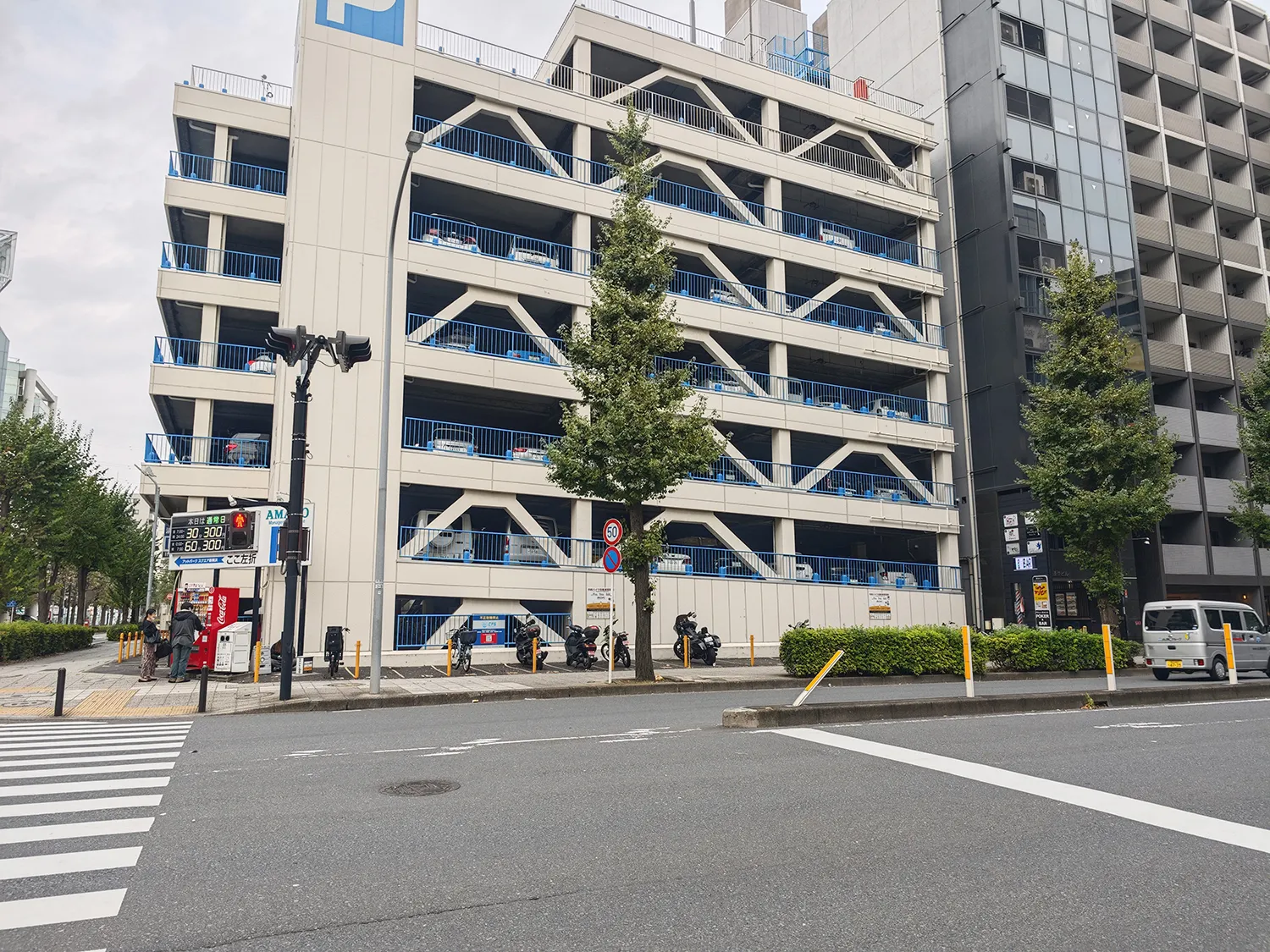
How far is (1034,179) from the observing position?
3791 centimetres

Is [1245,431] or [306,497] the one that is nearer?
[306,497]

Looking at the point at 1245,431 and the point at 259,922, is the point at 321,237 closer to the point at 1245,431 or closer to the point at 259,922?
the point at 259,922

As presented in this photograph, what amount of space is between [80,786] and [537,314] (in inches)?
1026

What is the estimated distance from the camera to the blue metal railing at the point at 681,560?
26.9m

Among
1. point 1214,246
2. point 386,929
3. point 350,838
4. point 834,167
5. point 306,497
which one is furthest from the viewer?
point 1214,246

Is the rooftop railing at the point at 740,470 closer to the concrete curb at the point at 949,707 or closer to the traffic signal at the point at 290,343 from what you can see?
the traffic signal at the point at 290,343

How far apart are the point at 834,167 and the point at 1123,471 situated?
18.7m

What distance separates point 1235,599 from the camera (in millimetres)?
39719

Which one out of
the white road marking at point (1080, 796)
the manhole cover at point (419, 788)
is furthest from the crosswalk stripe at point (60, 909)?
the white road marking at point (1080, 796)

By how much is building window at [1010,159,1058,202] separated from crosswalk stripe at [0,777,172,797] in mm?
39236

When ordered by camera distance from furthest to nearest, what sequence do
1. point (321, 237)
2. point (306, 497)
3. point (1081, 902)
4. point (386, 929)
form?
point (321, 237) < point (306, 497) < point (1081, 902) < point (386, 929)

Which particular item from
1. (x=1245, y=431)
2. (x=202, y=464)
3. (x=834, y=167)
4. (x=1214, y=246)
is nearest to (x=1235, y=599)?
(x=1245, y=431)

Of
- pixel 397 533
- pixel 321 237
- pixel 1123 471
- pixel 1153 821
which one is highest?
pixel 321 237

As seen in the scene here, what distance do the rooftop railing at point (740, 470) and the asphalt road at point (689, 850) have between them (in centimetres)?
1695
